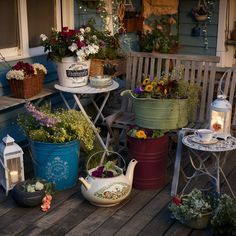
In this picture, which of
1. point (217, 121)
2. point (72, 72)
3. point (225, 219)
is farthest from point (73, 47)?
point (225, 219)

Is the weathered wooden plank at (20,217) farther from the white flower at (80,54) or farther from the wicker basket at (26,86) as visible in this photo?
the white flower at (80,54)

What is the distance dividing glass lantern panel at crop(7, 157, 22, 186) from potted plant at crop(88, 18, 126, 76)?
119 centimetres

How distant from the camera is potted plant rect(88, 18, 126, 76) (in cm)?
435

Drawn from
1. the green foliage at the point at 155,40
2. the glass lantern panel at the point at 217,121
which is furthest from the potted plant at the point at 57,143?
the green foliage at the point at 155,40

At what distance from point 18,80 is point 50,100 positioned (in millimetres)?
856

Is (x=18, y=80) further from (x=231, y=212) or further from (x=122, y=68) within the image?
(x=231, y=212)

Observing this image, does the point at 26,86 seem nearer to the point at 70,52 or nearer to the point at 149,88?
the point at 70,52

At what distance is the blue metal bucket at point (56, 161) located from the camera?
3498 mm

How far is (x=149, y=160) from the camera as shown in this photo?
3576mm

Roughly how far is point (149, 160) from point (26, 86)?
1.13 m

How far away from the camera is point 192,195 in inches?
124

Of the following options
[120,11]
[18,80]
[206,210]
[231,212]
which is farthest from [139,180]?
[120,11]

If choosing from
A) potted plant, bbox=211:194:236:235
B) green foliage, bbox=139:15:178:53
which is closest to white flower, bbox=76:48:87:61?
potted plant, bbox=211:194:236:235

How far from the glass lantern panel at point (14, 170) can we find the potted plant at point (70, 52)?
849mm
